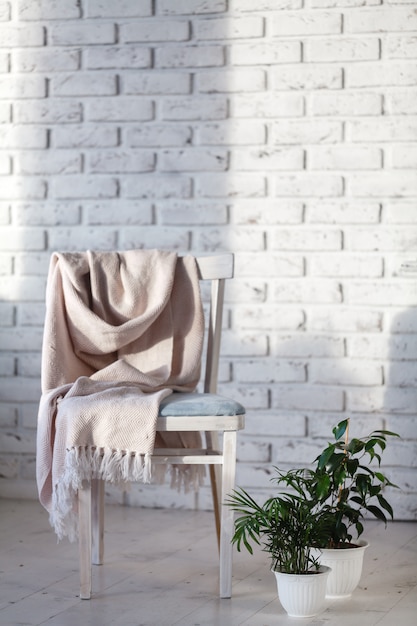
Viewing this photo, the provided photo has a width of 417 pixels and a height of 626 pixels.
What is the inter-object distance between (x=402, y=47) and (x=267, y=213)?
2.18ft

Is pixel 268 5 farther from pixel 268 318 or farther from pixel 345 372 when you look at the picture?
pixel 345 372

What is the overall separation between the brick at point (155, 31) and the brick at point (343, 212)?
0.70m

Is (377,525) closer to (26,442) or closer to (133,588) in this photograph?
(133,588)

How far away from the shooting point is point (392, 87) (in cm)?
296

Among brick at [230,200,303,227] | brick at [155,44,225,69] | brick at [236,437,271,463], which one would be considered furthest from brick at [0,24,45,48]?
brick at [236,437,271,463]

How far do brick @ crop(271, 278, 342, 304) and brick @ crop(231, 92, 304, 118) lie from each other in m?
0.54

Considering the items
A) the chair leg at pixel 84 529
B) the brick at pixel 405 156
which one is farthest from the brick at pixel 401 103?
the chair leg at pixel 84 529

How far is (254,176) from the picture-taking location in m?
3.05

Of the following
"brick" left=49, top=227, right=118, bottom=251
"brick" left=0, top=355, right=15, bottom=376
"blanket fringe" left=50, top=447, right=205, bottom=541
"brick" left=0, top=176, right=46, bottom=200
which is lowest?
"blanket fringe" left=50, top=447, right=205, bottom=541

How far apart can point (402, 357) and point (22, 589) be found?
1.40 metres

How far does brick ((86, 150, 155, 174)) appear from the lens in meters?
3.12

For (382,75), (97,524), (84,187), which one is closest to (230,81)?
(382,75)

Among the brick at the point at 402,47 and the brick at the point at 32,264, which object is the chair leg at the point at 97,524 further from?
the brick at the point at 402,47

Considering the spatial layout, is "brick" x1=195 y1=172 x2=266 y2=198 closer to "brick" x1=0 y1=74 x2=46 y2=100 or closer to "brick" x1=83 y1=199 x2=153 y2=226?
"brick" x1=83 y1=199 x2=153 y2=226
